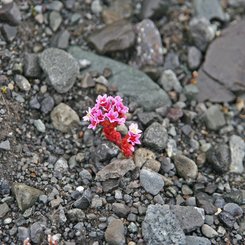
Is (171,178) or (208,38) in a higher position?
(208,38)

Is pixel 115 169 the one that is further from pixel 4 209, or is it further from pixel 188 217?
pixel 4 209

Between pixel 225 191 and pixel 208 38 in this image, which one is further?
pixel 208 38

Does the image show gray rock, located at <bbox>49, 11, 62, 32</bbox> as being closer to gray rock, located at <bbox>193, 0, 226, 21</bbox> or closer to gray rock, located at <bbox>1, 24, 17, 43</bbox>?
gray rock, located at <bbox>1, 24, 17, 43</bbox>

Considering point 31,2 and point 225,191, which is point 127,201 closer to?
point 225,191

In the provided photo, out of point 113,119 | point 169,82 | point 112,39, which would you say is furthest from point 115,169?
point 112,39

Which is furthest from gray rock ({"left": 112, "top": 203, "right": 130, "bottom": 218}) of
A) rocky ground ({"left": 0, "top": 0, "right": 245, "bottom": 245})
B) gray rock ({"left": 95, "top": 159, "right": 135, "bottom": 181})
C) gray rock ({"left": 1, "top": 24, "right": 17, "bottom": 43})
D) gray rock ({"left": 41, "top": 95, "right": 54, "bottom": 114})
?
gray rock ({"left": 1, "top": 24, "right": 17, "bottom": 43})

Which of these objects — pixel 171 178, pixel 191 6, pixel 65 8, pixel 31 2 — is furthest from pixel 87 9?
pixel 171 178

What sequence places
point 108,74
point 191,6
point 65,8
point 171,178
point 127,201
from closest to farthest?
1. point 127,201
2. point 171,178
3. point 108,74
4. point 65,8
5. point 191,6

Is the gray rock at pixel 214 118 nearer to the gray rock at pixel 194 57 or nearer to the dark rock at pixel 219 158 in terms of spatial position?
the dark rock at pixel 219 158
